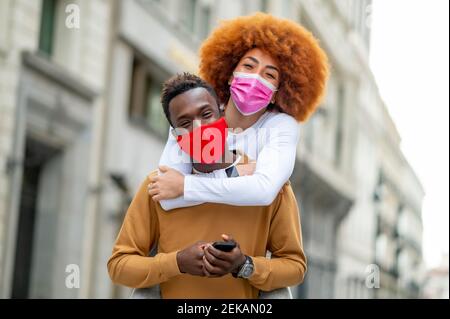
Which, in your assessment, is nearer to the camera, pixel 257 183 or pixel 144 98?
pixel 257 183

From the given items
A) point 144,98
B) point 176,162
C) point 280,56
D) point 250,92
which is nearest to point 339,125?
point 144,98

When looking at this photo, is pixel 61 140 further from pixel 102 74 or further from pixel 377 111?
pixel 377 111

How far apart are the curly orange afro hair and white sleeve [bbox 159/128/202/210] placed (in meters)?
0.32

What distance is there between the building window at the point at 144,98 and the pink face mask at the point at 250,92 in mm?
15870

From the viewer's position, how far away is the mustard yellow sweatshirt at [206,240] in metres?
2.78

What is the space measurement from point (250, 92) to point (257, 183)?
32 centimetres

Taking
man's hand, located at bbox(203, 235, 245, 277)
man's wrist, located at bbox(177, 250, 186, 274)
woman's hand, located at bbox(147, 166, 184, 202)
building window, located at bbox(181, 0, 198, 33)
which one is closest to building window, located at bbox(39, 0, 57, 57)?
building window, located at bbox(181, 0, 198, 33)

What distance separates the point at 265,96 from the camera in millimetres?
2865

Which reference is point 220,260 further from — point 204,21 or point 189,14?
point 204,21

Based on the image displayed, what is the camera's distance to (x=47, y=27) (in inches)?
660

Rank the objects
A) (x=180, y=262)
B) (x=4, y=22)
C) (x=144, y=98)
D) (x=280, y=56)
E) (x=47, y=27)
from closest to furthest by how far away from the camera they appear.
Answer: (x=180, y=262)
(x=280, y=56)
(x=4, y=22)
(x=47, y=27)
(x=144, y=98)

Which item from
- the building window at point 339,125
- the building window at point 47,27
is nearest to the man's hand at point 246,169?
the building window at point 47,27

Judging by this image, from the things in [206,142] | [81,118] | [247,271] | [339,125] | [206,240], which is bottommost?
[247,271]

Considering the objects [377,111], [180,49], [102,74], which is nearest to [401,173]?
[377,111]
